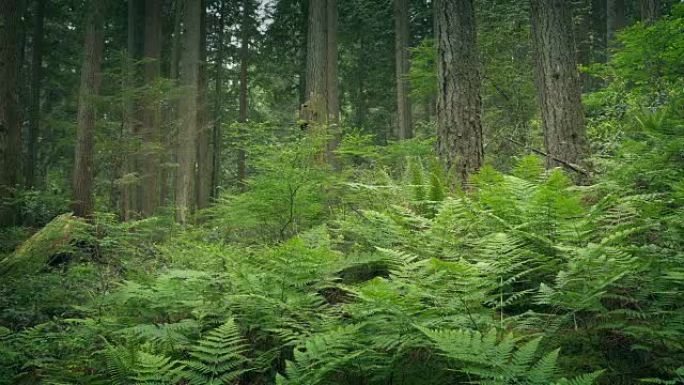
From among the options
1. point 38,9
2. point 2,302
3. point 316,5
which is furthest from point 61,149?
point 2,302

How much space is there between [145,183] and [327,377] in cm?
1594

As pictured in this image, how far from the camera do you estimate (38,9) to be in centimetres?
1888

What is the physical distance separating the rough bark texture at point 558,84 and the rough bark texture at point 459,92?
Answer: 1338mm

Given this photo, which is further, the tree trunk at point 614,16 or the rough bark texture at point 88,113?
the tree trunk at point 614,16

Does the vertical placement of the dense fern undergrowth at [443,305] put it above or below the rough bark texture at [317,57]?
below

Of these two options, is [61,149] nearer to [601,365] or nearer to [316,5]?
[316,5]

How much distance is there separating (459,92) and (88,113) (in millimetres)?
11216

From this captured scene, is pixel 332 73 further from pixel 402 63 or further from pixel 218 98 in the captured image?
pixel 218 98

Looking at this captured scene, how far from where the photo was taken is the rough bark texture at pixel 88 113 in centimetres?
1381

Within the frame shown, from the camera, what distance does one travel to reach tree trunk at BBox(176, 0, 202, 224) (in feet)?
48.8

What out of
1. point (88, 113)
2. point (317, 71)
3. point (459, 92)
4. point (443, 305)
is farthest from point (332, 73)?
point (443, 305)

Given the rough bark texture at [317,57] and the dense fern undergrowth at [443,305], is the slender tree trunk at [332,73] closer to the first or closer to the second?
the rough bark texture at [317,57]

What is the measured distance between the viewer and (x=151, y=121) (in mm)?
18250

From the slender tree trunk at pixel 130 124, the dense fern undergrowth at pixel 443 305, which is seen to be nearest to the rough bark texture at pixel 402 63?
the slender tree trunk at pixel 130 124
